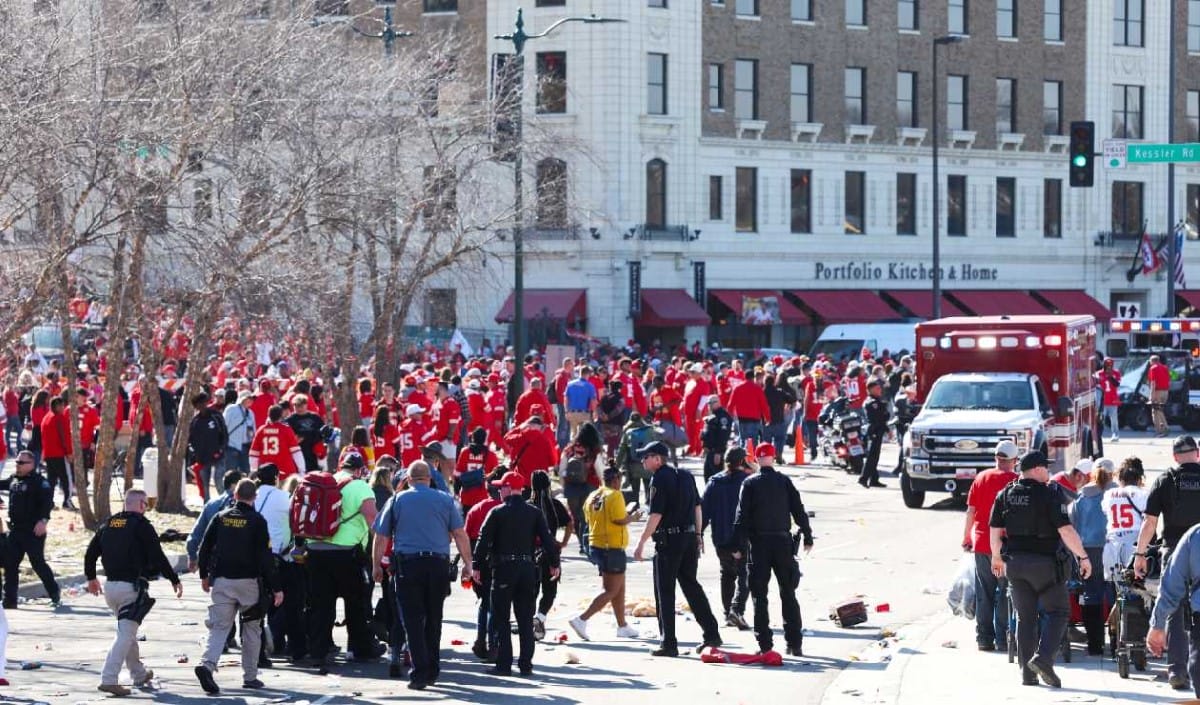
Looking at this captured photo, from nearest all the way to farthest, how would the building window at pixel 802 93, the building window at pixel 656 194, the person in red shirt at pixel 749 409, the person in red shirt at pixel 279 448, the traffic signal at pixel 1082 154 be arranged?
the person in red shirt at pixel 279 448
the person in red shirt at pixel 749 409
the traffic signal at pixel 1082 154
the building window at pixel 656 194
the building window at pixel 802 93

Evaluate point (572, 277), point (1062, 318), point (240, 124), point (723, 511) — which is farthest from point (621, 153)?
point (723, 511)

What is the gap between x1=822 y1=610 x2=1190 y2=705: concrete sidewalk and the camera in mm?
13047

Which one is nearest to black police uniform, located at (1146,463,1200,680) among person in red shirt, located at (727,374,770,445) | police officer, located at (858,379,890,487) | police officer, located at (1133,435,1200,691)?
police officer, located at (1133,435,1200,691)

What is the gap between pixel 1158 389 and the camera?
41781 mm

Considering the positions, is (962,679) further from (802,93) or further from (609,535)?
(802,93)

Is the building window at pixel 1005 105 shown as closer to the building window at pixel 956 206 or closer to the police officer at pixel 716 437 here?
the building window at pixel 956 206

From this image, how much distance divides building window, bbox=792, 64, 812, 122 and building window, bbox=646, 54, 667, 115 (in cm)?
501

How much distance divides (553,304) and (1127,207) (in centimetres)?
2279

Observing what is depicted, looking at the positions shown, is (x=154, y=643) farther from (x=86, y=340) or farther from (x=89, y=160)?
(x=86, y=340)

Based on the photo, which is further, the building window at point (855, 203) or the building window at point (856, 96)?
the building window at point (855, 203)

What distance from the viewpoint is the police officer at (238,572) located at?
1359 centimetres

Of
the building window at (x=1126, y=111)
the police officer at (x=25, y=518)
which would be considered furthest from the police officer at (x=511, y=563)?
the building window at (x=1126, y=111)

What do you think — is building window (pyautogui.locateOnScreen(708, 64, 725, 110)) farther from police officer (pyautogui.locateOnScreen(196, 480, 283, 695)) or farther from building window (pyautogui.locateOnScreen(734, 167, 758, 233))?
police officer (pyautogui.locateOnScreen(196, 480, 283, 695))

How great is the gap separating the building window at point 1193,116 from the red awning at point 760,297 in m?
17.1
